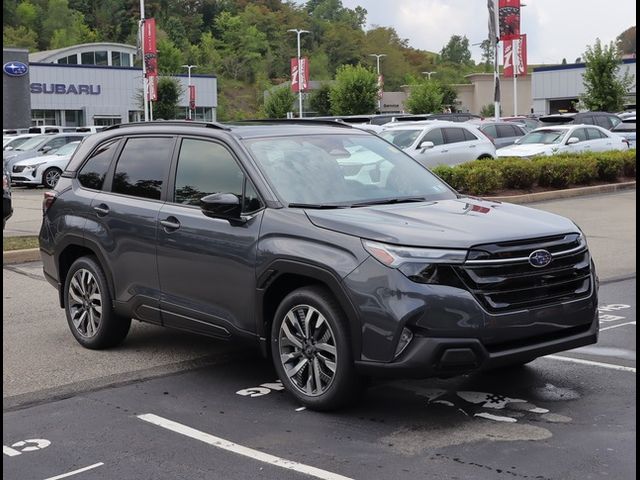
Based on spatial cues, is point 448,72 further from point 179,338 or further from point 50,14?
point 179,338

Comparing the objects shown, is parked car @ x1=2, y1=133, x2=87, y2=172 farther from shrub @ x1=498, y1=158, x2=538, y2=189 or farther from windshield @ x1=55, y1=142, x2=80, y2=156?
shrub @ x1=498, y1=158, x2=538, y2=189

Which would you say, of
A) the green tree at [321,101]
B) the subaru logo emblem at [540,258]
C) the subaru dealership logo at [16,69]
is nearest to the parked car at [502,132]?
the subaru dealership logo at [16,69]

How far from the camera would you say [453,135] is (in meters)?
23.3

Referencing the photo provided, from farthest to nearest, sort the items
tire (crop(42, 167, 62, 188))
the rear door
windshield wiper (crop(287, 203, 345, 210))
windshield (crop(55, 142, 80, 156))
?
windshield (crop(55, 142, 80, 156)) → tire (crop(42, 167, 62, 188)) → the rear door → windshield wiper (crop(287, 203, 345, 210))

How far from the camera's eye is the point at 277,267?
5.74 meters

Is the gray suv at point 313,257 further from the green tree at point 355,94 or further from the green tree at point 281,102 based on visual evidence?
the green tree at point 281,102

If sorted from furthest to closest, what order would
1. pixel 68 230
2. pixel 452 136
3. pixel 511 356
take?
pixel 452 136
pixel 68 230
pixel 511 356

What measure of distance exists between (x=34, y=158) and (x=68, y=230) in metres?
20.9

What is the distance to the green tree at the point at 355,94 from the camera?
6078cm

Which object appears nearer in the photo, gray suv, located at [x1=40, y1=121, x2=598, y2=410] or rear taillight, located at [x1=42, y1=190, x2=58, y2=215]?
gray suv, located at [x1=40, y1=121, x2=598, y2=410]

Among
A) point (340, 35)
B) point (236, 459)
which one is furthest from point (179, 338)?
point (340, 35)

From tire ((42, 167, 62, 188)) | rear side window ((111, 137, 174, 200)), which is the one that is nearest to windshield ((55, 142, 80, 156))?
tire ((42, 167, 62, 188))

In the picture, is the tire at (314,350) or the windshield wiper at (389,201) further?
the windshield wiper at (389,201)

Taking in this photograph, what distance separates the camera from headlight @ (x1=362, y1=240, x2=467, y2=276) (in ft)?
17.1
